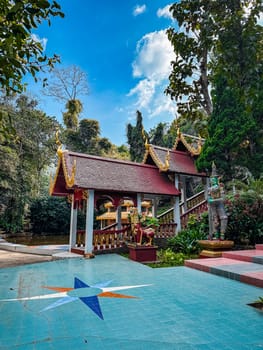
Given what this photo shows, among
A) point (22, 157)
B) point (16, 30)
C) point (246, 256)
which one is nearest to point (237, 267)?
point (246, 256)

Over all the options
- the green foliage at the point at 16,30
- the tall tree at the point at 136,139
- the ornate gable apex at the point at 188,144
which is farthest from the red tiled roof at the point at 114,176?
the tall tree at the point at 136,139

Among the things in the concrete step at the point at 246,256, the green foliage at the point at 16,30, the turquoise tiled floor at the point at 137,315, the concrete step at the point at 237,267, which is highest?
the green foliage at the point at 16,30

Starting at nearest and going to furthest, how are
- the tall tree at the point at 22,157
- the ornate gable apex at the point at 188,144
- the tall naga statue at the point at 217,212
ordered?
the tall naga statue at the point at 217,212
the ornate gable apex at the point at 188,144
the tall tree at the point at 22,157

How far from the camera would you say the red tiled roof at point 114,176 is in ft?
27.5

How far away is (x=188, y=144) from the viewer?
1298 cm

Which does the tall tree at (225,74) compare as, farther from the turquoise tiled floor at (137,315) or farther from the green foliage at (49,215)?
the green foliage at (49,215)

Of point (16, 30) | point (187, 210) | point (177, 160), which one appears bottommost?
point (187, 210)

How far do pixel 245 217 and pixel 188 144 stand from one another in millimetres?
5714

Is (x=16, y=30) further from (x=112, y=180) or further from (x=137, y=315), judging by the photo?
(x=112, y=180)

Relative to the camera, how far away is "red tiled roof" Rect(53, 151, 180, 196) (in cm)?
838

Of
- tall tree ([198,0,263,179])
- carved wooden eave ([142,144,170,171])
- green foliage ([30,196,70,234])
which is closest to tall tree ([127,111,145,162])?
green foliage ([30,196,70,234])

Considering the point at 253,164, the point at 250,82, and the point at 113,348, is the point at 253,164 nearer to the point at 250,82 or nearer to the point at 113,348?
the point at 250,82

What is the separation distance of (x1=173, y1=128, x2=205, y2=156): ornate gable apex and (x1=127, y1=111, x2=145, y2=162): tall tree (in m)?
8.78

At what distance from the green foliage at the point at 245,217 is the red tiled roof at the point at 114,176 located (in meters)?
2.52
